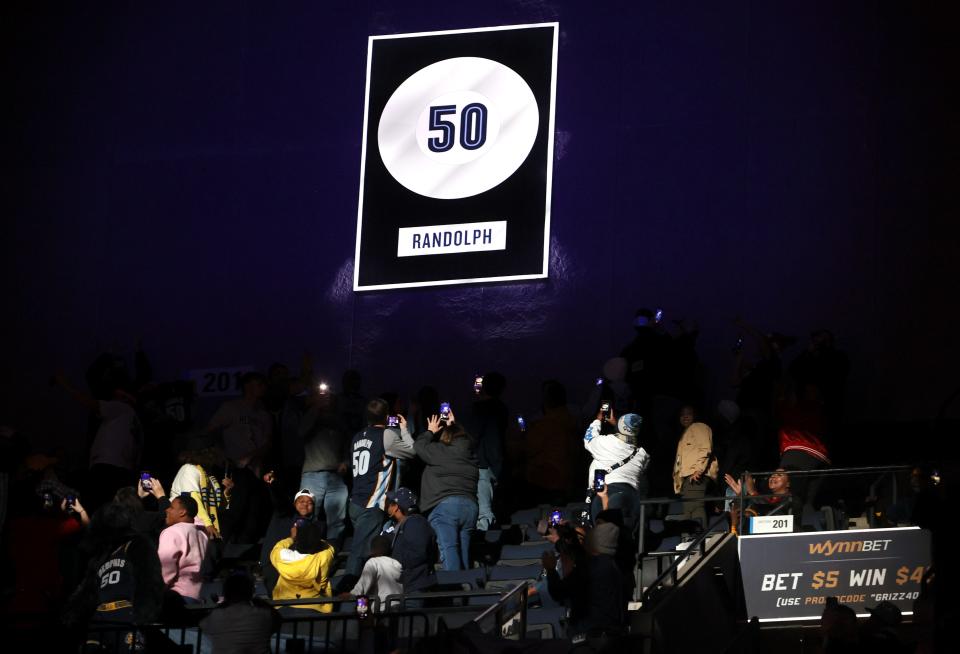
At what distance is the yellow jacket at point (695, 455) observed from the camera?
1158 cm

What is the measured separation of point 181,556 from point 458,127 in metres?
6.70

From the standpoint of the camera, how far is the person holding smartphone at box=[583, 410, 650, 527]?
1082cm

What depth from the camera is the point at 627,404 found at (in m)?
12.7

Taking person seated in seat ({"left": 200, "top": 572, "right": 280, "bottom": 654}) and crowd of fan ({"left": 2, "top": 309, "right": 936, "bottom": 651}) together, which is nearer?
person seated in seat ({"left": 200, "top": 572, "right": 280, "bottom": 654})

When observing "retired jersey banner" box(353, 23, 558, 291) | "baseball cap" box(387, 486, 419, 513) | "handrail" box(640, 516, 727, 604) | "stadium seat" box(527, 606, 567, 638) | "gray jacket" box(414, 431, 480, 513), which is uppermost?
"retired jersey banner" box(353, 23, 558, 291)

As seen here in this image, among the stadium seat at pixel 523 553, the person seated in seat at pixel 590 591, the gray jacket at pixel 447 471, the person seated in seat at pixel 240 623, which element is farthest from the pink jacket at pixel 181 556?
the person seated in seat at pixel 590 591

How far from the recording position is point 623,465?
11.0m

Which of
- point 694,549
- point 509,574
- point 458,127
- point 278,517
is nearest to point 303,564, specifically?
point 509,574

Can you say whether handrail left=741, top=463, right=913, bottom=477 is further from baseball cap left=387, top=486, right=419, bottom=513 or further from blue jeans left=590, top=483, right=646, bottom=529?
baseball cap left=387, top=486, right=419, bottom=513

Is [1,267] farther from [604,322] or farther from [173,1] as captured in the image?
[604,322]

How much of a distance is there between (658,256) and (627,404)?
2.60m

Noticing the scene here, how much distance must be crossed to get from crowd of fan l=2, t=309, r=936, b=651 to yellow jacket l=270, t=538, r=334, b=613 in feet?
0.03

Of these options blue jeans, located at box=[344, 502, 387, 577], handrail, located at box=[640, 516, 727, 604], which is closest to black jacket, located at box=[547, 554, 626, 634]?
handrail, located at box=[640, 516, 727, 604]

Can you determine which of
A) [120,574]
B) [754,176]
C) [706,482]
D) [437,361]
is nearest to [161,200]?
[437,361]
